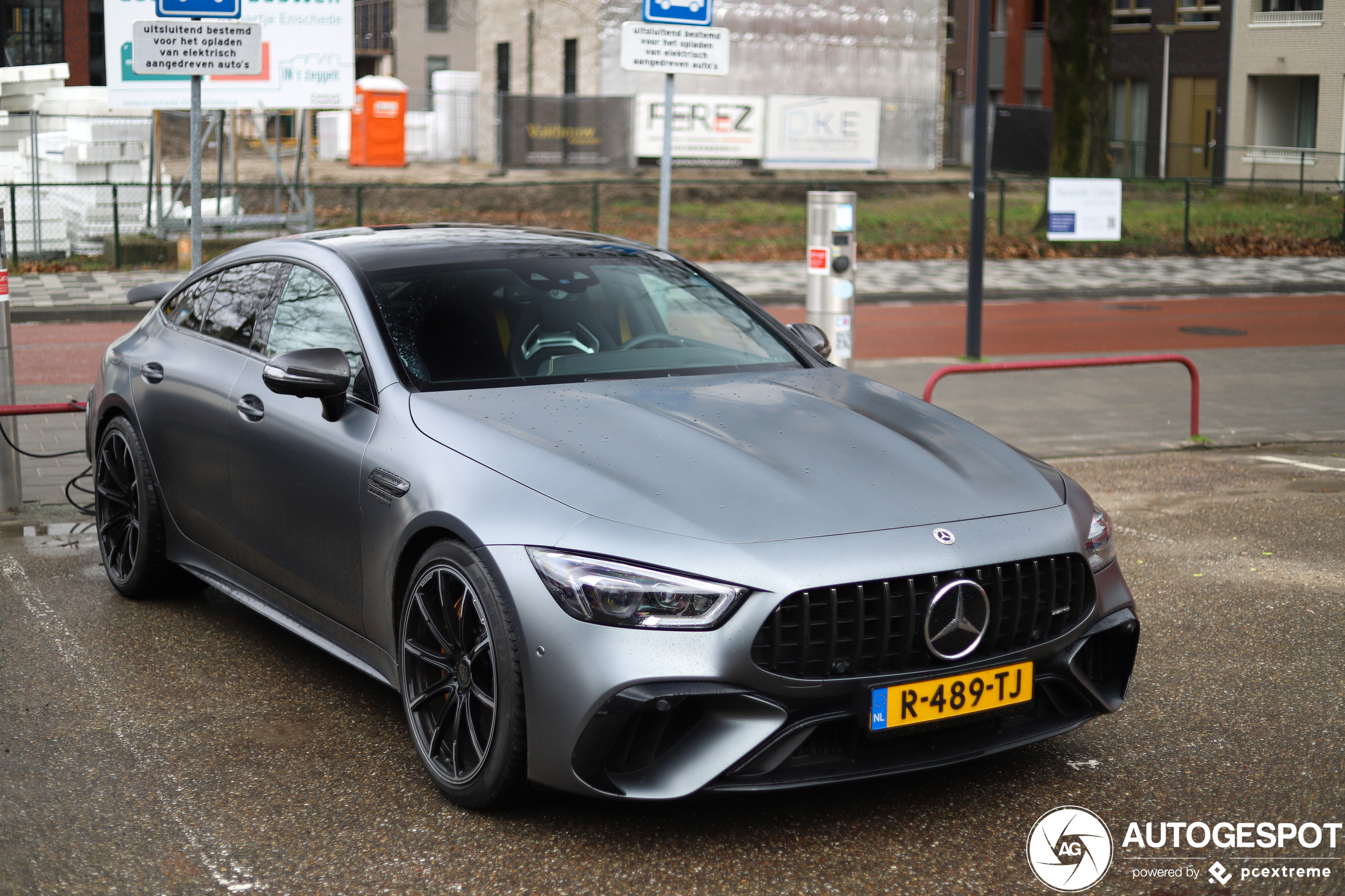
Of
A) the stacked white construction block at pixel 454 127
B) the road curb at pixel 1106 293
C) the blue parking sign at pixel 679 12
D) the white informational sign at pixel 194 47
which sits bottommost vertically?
the road curb at pixel 1106 293

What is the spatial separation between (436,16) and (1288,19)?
37.7 meters

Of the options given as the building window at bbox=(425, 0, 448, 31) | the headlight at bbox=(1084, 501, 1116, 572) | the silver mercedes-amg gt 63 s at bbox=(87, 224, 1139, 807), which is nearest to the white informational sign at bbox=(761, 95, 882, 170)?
the silver mercedes-amg gt 63 s at bbox=(87, 224, 1139, 807)

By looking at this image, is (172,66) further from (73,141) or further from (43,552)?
(73,141)

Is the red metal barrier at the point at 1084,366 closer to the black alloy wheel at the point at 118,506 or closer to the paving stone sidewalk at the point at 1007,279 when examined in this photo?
the black alloy wheel at the point at 118,506

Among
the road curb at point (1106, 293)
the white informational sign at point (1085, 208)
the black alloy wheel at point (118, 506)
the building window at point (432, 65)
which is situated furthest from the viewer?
the building window at point (432, 65)

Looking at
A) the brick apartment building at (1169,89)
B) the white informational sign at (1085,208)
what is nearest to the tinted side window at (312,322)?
the white informational sign at (1085,208)

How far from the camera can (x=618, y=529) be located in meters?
3.74

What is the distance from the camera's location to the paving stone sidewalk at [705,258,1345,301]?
21.2 metres

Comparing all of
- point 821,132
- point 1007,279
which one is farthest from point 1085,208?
point 821,132

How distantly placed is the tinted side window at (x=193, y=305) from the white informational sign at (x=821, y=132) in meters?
30.7

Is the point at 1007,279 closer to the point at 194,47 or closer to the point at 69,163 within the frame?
the point at 69,163

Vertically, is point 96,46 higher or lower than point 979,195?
higher

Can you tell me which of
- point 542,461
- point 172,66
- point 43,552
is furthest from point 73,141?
point 542,461

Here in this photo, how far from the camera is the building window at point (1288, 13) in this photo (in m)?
41.7
